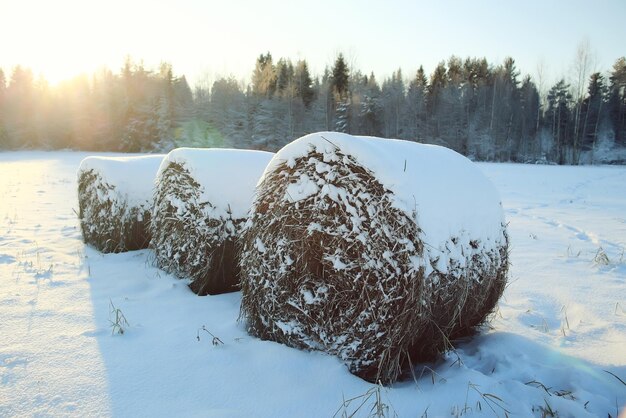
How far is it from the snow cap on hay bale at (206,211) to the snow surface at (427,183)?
1.16 metres

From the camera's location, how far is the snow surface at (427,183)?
239 centimetres

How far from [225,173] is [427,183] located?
7.94ft

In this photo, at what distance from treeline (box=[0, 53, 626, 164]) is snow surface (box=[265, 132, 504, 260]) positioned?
34506 mm

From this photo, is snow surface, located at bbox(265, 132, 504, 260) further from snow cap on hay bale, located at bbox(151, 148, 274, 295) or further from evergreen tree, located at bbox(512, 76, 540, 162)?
evergreen tree, located at bbox(512, 76, 540, 162)

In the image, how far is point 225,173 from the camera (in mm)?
4176

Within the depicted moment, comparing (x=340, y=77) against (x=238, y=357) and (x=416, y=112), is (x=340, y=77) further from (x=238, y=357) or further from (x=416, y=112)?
(x=238, y=357)

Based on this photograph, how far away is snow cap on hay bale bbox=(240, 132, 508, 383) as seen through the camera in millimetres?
2371

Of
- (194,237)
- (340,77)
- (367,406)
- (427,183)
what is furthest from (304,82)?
(367,406)

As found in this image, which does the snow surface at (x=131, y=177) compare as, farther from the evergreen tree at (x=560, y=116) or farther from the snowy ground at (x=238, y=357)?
the evergreen tree at (x=560, y=116)

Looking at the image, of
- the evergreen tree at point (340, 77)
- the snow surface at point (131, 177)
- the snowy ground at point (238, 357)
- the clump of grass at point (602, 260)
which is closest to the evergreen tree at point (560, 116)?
the evergreen tree at point (340, 77)

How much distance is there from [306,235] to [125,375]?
154 centimetres

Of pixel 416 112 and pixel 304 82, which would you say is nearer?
pixel 416 112

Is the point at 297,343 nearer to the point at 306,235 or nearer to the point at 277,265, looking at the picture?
the point at 277,265

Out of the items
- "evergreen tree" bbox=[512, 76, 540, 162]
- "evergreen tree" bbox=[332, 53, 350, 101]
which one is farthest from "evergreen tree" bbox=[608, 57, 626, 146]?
"evergreen tree" bbox=[332, 53, 350, 101]
